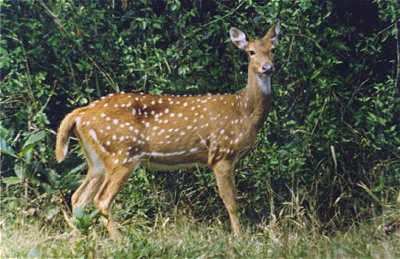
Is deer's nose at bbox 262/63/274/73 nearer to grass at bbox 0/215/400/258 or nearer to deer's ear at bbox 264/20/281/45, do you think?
deer's ear at bbox 264/20/281/45

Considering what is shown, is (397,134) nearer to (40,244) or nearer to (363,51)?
(363,51)

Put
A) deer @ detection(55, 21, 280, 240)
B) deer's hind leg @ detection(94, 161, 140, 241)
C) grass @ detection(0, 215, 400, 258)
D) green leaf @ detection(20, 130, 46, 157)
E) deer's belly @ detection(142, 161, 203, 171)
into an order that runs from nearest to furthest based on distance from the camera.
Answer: grass @ detection(0, 215, 400, 258)
deer's hind leg @ detection(94, 161, 140, 241)
deer @ detection(55, 21, 280, 240)
deer's belly @ detection(142, 161, 203, 171)
green leaf @ detection(20, 130, 46, 157)

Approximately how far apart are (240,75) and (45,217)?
84.7 inches

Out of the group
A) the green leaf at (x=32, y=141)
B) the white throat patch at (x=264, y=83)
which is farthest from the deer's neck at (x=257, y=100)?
the green leaf at (x=32, y=141)

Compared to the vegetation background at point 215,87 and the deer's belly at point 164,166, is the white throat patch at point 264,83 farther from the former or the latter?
the deer's belly at point 164,166

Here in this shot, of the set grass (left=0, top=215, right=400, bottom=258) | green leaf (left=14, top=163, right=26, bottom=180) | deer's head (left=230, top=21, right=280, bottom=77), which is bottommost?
grass (left=0, top=215, right=400, bottom=258)

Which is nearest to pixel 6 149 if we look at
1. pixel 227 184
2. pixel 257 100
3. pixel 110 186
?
pixel 110 186

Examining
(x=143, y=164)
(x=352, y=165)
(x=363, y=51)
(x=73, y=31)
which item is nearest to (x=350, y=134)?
(x=352, y=165)

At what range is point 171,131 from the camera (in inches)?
284

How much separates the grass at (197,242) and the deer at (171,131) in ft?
1.09

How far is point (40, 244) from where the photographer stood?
255 inches

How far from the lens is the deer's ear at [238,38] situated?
288 inches

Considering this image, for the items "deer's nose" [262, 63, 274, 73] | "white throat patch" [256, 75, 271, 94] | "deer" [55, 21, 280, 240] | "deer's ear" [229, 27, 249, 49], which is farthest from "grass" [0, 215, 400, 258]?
"deer's ear" [229, 27, 249, 49]

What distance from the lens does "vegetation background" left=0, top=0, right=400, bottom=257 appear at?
776 centimetres
